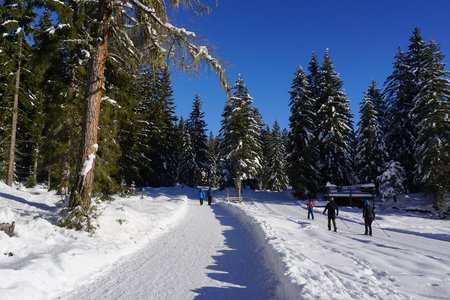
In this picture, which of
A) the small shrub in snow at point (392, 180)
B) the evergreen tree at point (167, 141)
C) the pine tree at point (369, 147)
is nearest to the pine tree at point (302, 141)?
the pine tree at point (369, 147)

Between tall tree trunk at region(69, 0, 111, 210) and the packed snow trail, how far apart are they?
2.48m

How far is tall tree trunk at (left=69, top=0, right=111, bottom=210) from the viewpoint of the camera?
9039mm

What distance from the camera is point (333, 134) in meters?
32.4

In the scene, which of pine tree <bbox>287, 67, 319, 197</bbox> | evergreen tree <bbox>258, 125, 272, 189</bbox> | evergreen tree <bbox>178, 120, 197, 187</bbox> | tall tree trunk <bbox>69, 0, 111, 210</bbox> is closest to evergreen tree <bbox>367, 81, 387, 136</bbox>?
pine tree <bbox>287, 67, 319, 197</bbox>

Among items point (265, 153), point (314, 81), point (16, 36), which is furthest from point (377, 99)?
point (16, 36)

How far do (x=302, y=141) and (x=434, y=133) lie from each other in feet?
39.5

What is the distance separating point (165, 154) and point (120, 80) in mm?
28730

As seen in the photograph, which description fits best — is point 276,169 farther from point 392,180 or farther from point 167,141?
point 392,180

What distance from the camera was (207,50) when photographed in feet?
29.7

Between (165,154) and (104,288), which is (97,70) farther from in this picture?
(165,154)

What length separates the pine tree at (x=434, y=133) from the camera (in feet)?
79.2

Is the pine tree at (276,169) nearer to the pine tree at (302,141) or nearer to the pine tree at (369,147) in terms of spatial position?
the pine tree at (302,141)

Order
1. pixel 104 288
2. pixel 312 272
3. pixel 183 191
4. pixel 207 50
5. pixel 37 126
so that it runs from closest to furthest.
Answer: pixel 104 288 < pixel 312 272 < pixel 207 50 < pixel 37 126 < pixel 183 191

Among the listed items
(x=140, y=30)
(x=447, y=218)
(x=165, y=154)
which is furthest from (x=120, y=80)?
(x=165, y=154)
